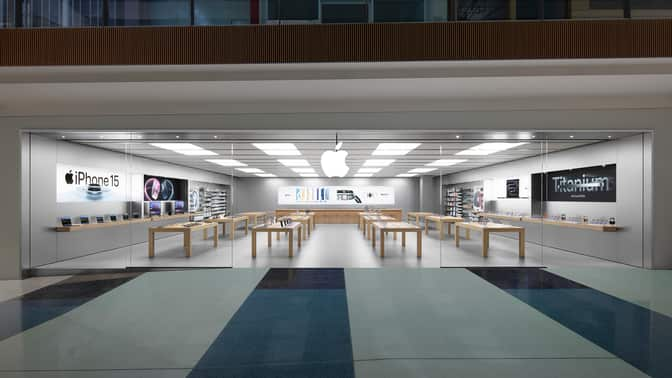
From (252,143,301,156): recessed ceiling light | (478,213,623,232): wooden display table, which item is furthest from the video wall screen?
(252,143,301,156): recessed ceiling light

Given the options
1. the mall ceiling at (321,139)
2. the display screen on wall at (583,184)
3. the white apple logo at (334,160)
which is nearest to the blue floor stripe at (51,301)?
the mall ceiling at (321,139)

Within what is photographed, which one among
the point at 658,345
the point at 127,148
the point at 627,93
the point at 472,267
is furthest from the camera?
the point at 127,148

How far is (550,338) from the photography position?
107 inches

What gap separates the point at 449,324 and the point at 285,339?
5.15ft

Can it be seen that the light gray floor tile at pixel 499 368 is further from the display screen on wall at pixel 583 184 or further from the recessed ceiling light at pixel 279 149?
the display screen on wall at pixel 583 184

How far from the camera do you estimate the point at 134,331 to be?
287 cm

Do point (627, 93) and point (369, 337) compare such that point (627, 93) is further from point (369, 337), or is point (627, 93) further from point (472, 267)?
point (369, 337)

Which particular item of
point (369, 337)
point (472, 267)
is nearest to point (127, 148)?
point (369, 337)

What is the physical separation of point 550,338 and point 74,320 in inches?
179

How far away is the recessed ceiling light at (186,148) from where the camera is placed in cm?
582

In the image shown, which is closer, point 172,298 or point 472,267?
point 172,298

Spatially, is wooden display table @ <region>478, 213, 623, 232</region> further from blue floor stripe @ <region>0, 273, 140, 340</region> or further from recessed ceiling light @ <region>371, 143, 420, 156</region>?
blue floor stripe @ <region>0, 273, 140, 340</region>

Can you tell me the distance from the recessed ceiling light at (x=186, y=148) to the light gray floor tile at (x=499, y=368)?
5.17 m

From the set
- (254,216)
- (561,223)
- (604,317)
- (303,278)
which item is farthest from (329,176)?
(254,216)
